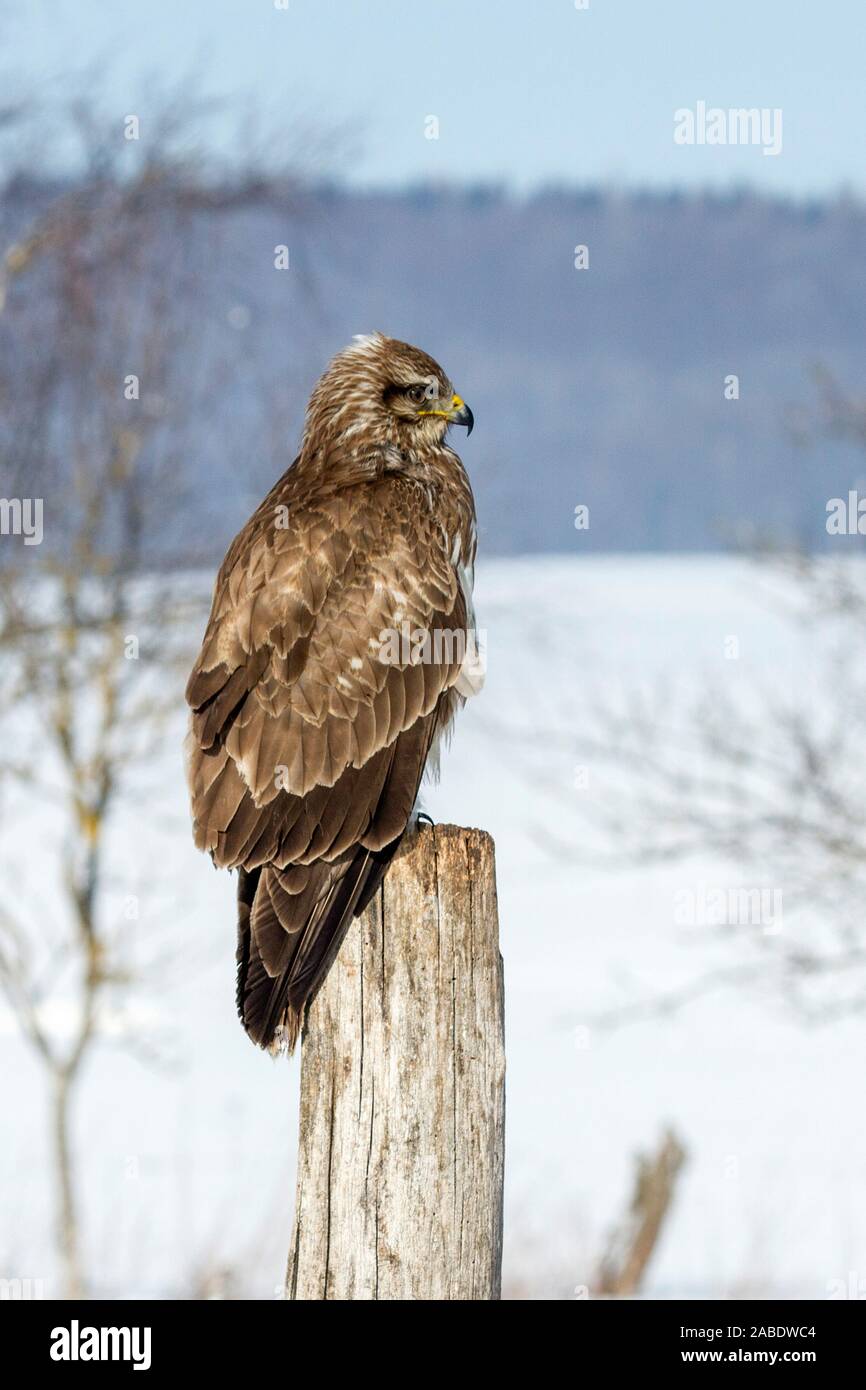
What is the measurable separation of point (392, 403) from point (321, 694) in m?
1.25

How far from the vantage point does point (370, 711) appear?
449cm

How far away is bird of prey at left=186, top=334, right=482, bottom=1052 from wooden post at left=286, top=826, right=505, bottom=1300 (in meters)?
0.13

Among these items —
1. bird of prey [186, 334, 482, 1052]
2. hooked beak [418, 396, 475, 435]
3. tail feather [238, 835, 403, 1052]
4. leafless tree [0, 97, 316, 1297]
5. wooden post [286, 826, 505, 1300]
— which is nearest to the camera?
wooden post [286, 826, 505, 1300]

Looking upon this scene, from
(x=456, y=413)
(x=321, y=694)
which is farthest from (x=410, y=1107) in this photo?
(x=456, y=413)

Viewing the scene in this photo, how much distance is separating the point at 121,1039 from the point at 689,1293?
17.5 feet

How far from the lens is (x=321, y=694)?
176 inches

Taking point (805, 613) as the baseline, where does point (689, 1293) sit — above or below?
below

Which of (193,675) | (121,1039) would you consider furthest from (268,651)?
(121,1039)

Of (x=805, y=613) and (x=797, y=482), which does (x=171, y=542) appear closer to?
(x=805, y=613)

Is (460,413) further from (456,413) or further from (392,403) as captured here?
(392,403)

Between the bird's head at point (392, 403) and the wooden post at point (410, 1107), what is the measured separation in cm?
180

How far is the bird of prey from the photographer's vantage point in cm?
407

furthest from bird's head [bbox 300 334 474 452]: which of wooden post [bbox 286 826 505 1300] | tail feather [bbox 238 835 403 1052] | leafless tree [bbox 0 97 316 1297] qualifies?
leafless tree [bbox 0 97 316 1297]

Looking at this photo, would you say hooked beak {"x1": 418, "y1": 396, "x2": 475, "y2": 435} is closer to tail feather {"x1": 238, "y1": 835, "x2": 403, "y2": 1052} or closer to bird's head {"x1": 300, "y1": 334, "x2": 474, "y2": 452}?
bird's head {"x1": 300, "y1": 334, "x2": 474, "y2": 452}
